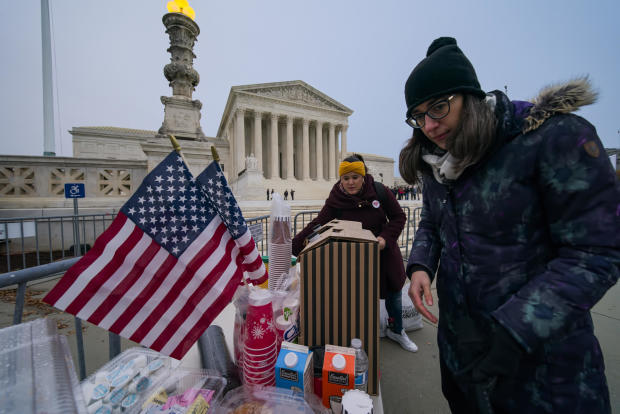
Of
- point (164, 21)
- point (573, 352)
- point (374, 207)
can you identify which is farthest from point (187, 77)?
point (573, 352)

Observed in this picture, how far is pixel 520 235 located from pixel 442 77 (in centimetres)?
71

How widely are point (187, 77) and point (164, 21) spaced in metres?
2.79

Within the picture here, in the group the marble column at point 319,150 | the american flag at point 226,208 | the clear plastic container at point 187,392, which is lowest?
the clear plastic container at point 187,392

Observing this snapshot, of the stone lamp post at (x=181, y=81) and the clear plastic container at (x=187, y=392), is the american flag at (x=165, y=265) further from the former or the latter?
the stone lamp post at (x=181, y=81)

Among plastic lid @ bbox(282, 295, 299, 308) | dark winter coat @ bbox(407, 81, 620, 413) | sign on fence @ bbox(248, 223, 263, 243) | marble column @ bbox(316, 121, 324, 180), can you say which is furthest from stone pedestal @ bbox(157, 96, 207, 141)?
marble column @ bbox(316, 121, 324, 180)

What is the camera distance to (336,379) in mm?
1068

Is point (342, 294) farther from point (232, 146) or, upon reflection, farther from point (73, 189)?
point (232, 146)

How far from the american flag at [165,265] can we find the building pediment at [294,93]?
32.2 m

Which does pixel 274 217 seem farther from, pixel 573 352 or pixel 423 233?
pixel 573 352

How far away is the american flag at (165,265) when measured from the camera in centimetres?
115

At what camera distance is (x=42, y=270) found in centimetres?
128

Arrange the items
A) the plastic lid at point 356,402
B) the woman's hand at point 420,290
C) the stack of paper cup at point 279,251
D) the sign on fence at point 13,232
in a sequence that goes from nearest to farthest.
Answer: the plastic lid at point 356,402 → the woman's hand at point 420,290 → the stack of paper cup at point 279,251 → the sign on fence at point 13,232

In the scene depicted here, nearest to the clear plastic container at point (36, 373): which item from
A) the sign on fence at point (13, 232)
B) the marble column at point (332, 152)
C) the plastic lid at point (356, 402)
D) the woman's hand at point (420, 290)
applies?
the plastic lid at point (356, 402)

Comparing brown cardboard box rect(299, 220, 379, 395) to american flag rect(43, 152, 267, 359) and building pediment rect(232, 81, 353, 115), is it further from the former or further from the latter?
building pediment rect(232, 81, 353, 115)
